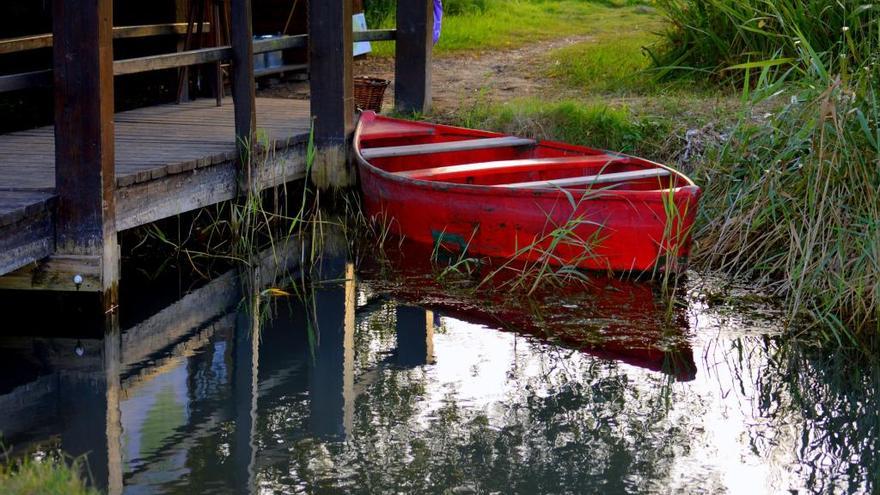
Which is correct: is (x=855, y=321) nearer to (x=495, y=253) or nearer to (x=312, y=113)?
(x=495, y=253)

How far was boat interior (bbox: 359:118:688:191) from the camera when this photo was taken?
8047 millimetres

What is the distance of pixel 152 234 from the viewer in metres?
7.83

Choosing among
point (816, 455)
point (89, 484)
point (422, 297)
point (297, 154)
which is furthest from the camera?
point (297, 154)

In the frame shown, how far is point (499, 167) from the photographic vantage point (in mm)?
8398

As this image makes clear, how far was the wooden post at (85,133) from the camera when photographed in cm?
631

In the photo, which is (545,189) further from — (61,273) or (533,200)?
(61,273)

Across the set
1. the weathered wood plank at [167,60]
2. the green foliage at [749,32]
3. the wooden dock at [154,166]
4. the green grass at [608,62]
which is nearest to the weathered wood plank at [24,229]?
the wooden dock at [154,166]

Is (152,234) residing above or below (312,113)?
below

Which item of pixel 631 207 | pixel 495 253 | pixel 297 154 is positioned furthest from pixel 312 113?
pixel 631 207

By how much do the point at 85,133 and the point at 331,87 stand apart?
3.06m

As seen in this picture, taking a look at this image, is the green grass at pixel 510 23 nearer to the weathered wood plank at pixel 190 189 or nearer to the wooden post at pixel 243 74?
the weathered wood plank at pixel 190 189

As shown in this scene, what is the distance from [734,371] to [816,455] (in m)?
1.02

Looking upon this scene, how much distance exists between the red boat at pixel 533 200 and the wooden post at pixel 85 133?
7.56 feet

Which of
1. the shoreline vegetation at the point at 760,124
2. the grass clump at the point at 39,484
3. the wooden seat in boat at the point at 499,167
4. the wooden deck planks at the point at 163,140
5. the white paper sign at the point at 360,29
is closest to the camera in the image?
the grass clump at the point at 39,484
